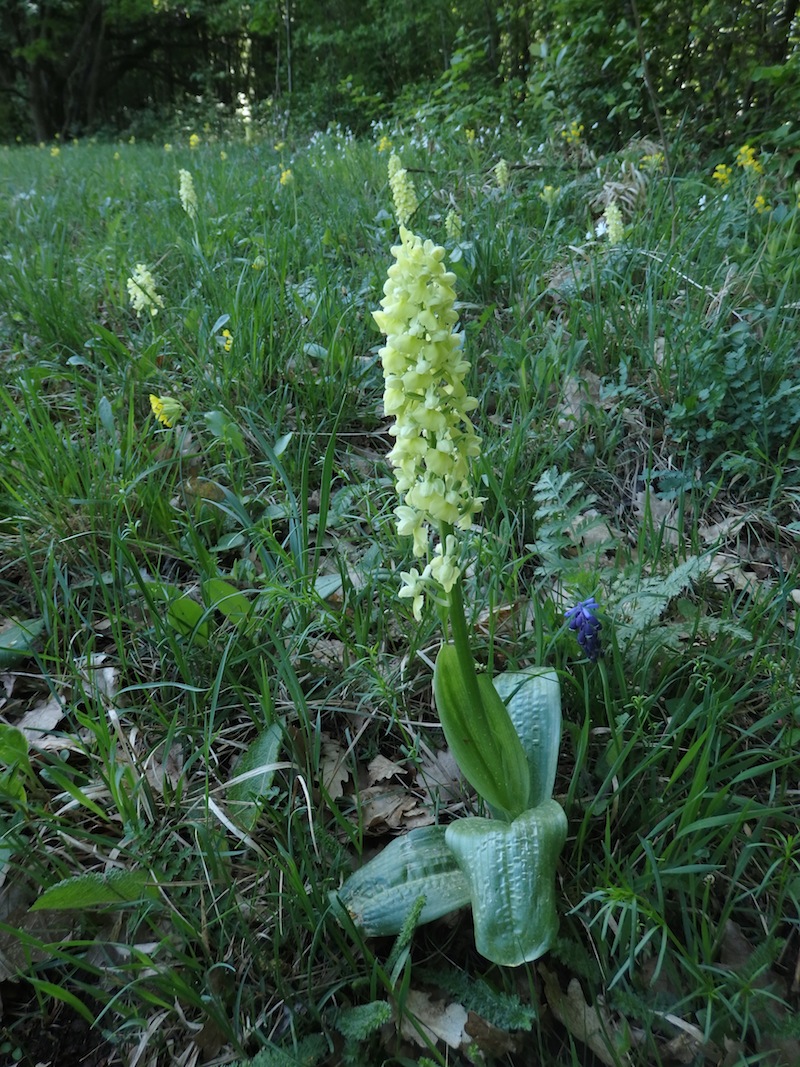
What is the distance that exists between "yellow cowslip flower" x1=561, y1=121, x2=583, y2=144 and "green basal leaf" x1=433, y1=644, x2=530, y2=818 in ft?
16.4

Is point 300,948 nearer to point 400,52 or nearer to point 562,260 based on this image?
point 562,260

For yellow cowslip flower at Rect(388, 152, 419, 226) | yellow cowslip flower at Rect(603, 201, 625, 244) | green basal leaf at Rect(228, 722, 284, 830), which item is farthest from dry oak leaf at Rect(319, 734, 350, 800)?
yellow cowslip flower at Rect(603, 201, 625, 244)

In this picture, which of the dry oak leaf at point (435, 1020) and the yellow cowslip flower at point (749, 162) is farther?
the yellow cowslip flower at point (749, 162)

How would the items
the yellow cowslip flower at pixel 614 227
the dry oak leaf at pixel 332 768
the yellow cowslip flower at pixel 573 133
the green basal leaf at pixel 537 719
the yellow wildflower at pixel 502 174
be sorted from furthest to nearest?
the yellow cowslip flower at pixel 573 133
the yellow wildflower at pixel 502 174
the yellow cowslip flower at pixel 614 227
the dry oak leaf at pixel 332 768
the green basal leaf at pixel 537 719

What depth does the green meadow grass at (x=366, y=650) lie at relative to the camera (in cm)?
124

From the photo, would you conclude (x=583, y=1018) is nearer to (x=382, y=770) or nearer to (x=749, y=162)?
(x=382, y=770)

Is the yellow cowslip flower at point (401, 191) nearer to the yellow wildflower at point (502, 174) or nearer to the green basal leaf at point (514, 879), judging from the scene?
the yellow wildflower at point (502, 174)

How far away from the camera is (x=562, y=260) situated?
11.4 feet

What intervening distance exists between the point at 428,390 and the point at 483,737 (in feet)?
2.26

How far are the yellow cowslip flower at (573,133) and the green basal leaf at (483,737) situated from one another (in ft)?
16.4

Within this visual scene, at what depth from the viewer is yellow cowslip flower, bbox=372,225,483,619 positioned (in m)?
1.21

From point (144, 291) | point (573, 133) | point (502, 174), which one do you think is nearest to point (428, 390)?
point (144, 291)

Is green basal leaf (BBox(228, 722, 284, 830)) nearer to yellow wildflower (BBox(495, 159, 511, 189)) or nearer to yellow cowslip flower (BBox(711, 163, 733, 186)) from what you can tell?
yellow wildflower (BBox(495, 159, 511, 189))

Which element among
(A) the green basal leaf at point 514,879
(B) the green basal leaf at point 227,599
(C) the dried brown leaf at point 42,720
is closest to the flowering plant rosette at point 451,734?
(A) the green basal leaf at point 514,879
